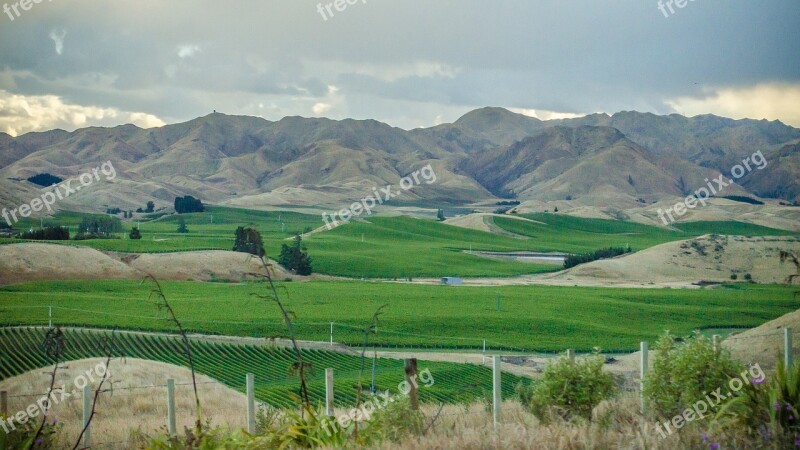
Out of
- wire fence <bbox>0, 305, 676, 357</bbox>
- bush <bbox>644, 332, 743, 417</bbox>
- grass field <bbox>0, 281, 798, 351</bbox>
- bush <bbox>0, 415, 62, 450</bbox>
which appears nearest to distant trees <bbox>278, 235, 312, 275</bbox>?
grass field <bbox>0, 281, 798, 351</bbox>

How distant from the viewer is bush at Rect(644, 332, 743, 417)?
1355 cm

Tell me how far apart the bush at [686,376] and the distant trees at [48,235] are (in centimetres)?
12157

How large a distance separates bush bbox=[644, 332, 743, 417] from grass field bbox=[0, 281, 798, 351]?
1807 inches

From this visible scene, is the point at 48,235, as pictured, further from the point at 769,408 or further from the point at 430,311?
the point at 769,408

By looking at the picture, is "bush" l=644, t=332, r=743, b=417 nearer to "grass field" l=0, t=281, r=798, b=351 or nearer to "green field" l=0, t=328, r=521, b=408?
"green field" l=0, t=328, r=521, b=408

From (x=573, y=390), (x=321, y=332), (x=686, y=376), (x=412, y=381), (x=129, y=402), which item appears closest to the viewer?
(x=412, y=381)

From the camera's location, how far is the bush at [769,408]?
36.3 feet

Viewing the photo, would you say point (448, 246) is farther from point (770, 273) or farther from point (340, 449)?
point (340, 449)

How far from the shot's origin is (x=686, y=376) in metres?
13.7

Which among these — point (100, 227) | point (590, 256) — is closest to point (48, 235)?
point (100, 227)

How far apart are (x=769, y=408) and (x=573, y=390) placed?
351cm

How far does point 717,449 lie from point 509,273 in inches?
4725

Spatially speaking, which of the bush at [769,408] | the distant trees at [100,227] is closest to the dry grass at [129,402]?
the bush at [769,408]

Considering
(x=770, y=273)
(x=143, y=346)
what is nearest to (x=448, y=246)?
(x=770, y=273)
